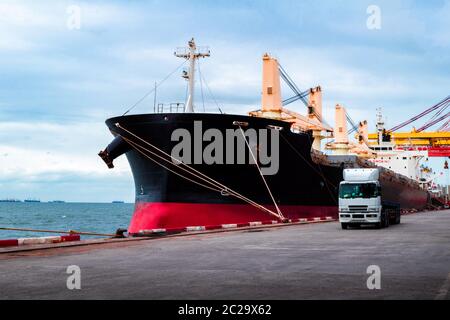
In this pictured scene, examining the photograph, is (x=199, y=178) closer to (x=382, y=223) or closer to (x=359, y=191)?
(x=359, y=191)

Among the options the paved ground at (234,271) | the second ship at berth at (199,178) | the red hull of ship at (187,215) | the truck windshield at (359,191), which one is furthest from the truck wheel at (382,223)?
the paved ground at (234,271)

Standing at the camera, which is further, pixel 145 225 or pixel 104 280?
pixel 145 225

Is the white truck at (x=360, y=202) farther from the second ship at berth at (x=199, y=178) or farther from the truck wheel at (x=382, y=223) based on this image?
the second ship at berth at (x=199, y=178)

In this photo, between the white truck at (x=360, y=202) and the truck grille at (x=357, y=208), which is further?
the truck grille at (x=357, y=208)

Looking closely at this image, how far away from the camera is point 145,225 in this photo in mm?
27281

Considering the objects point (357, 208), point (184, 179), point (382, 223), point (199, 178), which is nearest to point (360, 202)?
point (357, 208)

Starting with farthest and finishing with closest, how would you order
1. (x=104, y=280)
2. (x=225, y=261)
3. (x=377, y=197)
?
(x=377, y=197) < (x=225, y=261) < (x=104, y=280)

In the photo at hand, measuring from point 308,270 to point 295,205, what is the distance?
22465 mm

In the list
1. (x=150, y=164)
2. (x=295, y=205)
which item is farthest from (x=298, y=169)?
(x=150, y=164)

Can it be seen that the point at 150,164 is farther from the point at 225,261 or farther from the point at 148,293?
the point at 148,293

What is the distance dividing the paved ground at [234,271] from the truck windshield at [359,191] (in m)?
8.06

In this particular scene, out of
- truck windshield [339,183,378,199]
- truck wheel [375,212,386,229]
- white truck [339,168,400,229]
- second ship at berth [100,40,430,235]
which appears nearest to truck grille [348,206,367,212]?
white truck [339,168,400,229]

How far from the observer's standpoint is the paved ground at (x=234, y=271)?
7980 millimetres

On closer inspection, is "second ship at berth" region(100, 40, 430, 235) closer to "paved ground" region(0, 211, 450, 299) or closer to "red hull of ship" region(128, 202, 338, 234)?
"red hull of ship" region(128, 202, 338, 234)
